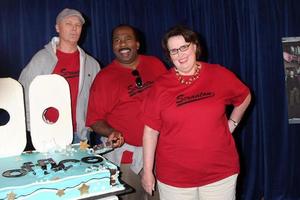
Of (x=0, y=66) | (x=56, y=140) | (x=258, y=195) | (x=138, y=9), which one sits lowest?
(x=258, y=195)

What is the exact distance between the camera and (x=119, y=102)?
193 centimetres

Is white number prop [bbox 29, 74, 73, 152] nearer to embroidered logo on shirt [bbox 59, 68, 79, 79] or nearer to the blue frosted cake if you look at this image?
the blue frosted cake

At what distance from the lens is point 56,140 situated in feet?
5.33

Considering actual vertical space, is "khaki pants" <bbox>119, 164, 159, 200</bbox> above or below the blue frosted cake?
below

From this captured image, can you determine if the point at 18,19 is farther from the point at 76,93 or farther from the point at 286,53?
the point at 286,53

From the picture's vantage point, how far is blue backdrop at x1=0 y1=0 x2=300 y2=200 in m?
2.66

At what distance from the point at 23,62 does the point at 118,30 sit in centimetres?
79

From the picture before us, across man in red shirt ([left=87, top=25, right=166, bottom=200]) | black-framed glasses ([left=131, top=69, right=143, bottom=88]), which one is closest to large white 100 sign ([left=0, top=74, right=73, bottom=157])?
man in red shirt ([left=87, top=25, right=166, bottom=200])

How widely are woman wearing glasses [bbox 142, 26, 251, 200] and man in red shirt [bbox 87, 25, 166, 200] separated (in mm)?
312

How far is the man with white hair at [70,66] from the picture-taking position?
1956 mm

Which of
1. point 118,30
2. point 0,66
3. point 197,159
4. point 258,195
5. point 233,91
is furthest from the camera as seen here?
point 258,195

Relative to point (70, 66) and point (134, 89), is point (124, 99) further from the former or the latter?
point (70, 66)

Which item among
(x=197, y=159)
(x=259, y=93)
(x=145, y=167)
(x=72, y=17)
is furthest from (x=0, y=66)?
(x=259, y=93)

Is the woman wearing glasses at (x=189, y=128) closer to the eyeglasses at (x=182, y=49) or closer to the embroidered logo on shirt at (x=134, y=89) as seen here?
the eyeglasses at (x=182, y=49)
